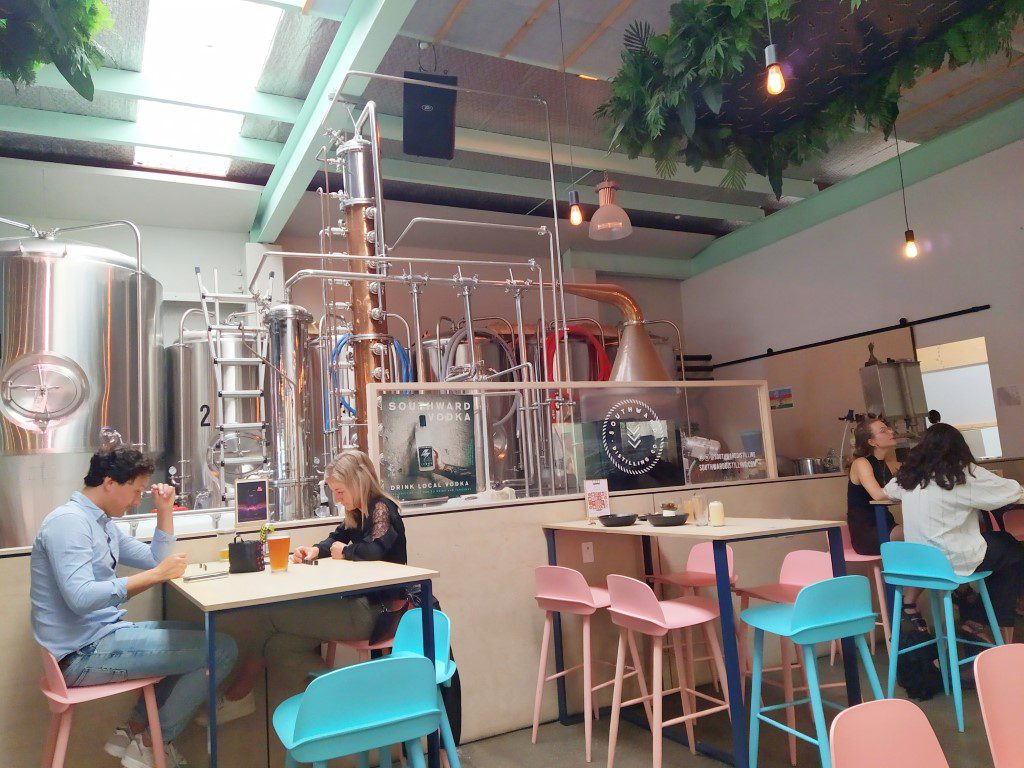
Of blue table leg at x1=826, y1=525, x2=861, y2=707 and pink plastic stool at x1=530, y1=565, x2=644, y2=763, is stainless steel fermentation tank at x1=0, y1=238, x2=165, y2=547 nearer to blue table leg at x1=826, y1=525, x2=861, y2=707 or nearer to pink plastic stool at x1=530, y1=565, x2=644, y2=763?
pink plastic stool at x1=530, y1=565, x2=644, y2=763

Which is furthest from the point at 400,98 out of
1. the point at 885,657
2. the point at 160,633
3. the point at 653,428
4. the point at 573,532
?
the point at 885,657

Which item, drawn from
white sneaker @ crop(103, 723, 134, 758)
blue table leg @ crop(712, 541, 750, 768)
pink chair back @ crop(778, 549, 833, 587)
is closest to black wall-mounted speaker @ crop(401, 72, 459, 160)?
pink chair back @ crop(778, 549, 833, 587)

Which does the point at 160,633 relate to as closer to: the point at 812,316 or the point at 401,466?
the point at 401,466

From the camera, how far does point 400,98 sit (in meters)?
5.40

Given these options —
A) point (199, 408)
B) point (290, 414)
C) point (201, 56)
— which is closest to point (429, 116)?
point (201, 56)

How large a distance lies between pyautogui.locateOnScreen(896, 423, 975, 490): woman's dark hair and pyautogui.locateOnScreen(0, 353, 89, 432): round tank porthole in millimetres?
4618

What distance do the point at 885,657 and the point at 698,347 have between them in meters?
5.51

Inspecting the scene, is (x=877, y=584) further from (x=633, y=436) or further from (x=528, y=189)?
(x=528, y=189)

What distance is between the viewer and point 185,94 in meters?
5.06

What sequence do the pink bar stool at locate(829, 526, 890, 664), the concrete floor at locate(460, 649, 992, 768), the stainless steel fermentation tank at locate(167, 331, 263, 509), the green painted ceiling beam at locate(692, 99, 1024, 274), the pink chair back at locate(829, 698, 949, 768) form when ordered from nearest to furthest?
1. the pink chair back at locate(829, 698, 949, 768)
2. the concrete floor at locate(460, 649, 992, 768)
3. the pink bar stool at locate(829, 526, 890, 664)
4. the stainless steel fermentation tank at locate(167, 331, 263, 509)
5. the green painted ceiling beam at locate(692, 99, 1024, 274)

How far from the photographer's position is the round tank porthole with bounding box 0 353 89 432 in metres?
4.02

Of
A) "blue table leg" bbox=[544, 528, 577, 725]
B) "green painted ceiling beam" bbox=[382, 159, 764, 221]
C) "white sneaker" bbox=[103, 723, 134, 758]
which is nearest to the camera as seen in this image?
"white sneaker" bbox=[103, 723, 134, 758]

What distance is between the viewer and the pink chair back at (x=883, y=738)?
1228mm

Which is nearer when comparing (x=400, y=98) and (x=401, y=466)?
(x=401, y=466)
